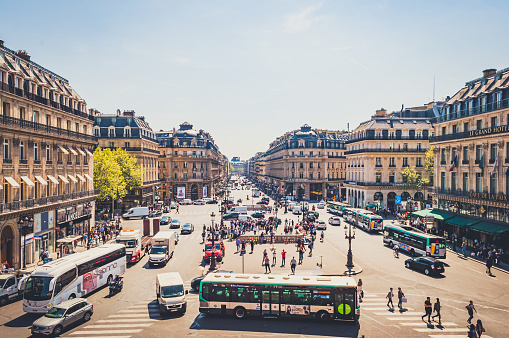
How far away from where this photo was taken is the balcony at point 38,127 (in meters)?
30.4

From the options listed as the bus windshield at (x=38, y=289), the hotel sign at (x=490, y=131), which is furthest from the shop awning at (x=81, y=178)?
the hotel sign at (x=490, y=131)

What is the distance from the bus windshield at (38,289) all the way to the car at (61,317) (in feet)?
4.10

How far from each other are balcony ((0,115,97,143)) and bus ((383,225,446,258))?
38193 millimetres

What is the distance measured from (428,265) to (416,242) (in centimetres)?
700

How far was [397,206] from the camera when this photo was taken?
71188mm

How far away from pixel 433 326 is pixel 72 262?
72.1 feet

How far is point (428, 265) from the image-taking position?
98.9 feet

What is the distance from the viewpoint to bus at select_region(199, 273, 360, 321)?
20281mm

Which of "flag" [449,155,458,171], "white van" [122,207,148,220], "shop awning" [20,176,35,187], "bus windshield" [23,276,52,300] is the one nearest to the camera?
"bus windshield" [23,276,52,300]

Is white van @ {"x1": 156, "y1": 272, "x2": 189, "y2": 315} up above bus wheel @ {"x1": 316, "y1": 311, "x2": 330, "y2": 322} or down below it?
above

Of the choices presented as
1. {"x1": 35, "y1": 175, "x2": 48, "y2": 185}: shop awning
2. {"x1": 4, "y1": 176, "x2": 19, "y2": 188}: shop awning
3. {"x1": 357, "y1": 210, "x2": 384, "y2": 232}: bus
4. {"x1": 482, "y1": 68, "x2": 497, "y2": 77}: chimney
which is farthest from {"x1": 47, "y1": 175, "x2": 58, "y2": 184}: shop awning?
{"x1": 482, "y1": 68, "x2": 497, "y2": 77}: chimney

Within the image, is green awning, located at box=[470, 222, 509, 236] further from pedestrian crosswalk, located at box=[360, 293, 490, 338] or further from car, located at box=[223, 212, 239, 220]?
car, located at box=[223, 212, 239, 220]

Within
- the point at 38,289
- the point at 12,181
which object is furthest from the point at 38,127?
the point at 38,289

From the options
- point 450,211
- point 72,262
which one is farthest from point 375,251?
point 72,262
